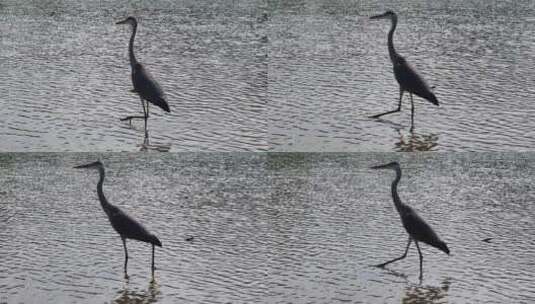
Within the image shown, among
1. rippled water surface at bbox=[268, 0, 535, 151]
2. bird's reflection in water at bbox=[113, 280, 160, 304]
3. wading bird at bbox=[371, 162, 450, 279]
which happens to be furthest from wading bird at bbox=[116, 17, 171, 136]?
bird's reflection in water at bbox=[113, 280, 160, 304]

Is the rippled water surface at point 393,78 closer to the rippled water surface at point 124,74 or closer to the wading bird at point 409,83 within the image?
the wading bird at point 409,83

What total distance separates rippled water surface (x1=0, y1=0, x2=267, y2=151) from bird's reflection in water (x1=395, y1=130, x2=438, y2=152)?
1.24 m

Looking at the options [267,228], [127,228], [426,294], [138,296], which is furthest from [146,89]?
[426,294]

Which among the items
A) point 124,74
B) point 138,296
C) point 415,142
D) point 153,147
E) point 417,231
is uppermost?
point 124,74

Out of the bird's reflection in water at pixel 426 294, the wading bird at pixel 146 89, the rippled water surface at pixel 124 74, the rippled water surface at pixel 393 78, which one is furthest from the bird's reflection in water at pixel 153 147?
the bird's reflection in water at pixel 426 294

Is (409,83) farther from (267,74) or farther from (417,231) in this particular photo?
(417,231)

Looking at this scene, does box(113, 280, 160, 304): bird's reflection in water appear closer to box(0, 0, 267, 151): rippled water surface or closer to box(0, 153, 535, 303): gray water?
box(0, 153, 535, 303): gray water

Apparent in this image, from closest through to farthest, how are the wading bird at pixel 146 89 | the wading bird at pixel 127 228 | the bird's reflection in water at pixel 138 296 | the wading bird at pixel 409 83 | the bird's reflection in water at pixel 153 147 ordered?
the bird's reflection in water at pixel 138 296 → the wading bird at pixel 127 228 → the bird's reflection in water at pixel 153 147 → the wading bird at pixel 146 89 → the wading bird at pixel 409 83

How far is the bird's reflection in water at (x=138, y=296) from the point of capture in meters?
8.54

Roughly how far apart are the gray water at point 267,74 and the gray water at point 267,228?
0.78 ft

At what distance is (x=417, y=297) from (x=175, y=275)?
1.66 meters

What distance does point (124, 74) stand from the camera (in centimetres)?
1428

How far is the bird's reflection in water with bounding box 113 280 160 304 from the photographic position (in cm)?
854

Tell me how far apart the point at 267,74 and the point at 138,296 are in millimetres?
5768
